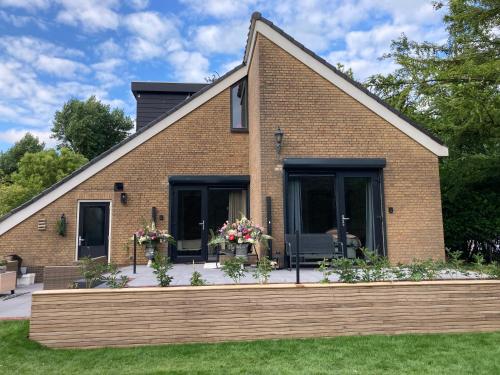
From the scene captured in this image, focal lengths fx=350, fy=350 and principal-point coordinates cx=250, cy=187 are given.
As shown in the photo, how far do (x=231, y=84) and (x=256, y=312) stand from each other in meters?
8.10

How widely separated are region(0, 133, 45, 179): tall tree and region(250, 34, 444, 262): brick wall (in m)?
35.7

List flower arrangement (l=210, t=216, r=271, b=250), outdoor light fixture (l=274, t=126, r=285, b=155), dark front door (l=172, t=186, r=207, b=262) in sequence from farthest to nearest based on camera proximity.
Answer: dark front door (l=172, t=186, r=207, b=262) < outdoor light fixture (l=274, t=126, r=285, b=155) < flower arrangement (l=210, t=216, r=271, b=250)

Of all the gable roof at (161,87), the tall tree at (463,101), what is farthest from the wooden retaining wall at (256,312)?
the gable roof at (161,87)

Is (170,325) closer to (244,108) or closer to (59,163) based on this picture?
(244,108)

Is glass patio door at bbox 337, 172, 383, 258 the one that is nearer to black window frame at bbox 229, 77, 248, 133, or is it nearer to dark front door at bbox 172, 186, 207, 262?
black window frame at bbox 229, 77, 248, 133

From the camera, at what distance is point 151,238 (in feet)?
32.9

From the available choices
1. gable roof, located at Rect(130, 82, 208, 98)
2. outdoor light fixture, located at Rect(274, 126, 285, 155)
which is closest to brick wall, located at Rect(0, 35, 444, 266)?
outdoor light fixture, located at Rect(274, 126, 285, 155)

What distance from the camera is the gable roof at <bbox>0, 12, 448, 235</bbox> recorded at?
29.9 ft

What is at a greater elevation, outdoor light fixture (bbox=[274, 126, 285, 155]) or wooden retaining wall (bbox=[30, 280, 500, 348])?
outdoor light fixture (bbox=[274, 126, 285, 155])

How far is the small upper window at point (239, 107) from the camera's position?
36.6ft

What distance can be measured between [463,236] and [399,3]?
7641 millimetres

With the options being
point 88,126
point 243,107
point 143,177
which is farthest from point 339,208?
point 88,126

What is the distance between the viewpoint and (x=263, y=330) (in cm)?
473

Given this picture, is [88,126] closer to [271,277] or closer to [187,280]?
[187,280]
